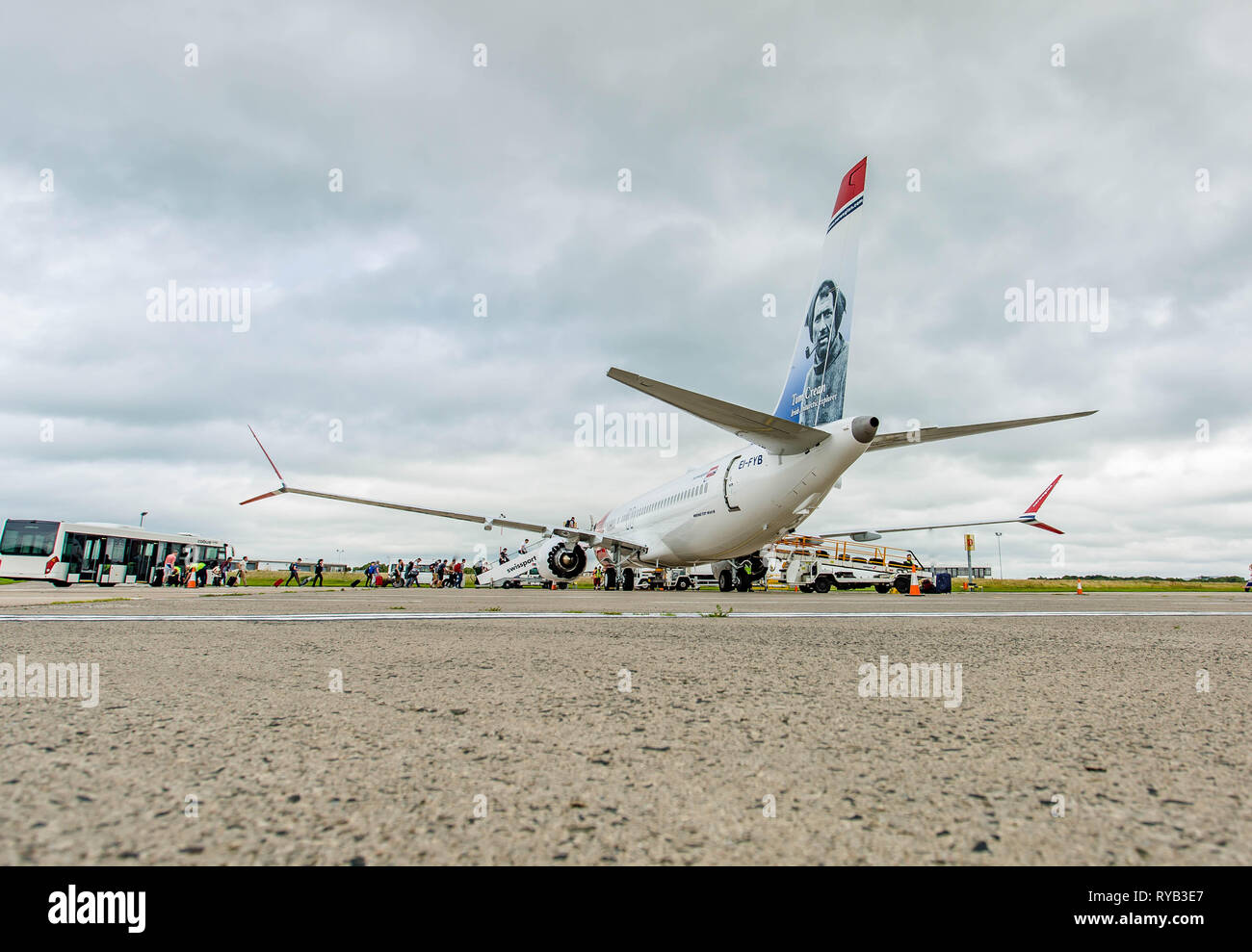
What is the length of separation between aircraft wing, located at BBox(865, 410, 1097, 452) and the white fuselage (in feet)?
A: 3.98

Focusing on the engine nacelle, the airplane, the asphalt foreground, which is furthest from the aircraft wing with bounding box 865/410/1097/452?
the engine nacelle

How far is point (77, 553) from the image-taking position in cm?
2772

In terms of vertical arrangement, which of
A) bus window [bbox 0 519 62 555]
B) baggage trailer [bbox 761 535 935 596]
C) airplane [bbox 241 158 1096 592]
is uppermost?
airplane [bbox 241 158 1096 592]

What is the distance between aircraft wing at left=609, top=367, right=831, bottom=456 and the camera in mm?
9398

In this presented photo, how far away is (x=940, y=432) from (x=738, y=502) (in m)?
5.38

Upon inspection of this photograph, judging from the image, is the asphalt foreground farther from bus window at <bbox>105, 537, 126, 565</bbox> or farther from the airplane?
bus window at <bbox>105, 537, 126, 565</bbox>

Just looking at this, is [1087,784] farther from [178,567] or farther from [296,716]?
[178,567]

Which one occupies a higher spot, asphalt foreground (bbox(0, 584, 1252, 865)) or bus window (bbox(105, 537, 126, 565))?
asphalt foreground (bbox(0, 584, 1252, 865))

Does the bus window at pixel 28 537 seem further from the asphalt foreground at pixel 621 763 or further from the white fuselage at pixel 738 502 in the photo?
the asphalt foreground at pixel 621 763

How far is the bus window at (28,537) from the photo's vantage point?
88.4ft

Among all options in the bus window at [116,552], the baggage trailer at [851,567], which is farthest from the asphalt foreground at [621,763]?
the bus window at [116,552]

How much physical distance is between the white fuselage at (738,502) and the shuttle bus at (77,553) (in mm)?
23523

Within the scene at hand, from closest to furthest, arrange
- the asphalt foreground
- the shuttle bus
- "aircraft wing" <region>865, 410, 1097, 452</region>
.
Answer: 1. the asphalt foreground
2. "aircraft wing" <region>865, 410, 1097, 452</region>
3. the shuttle bus

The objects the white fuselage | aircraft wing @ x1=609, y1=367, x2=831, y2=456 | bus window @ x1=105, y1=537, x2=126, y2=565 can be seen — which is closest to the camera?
aircraft wing @ x1=609, y1=367, x2=831, y2=456
